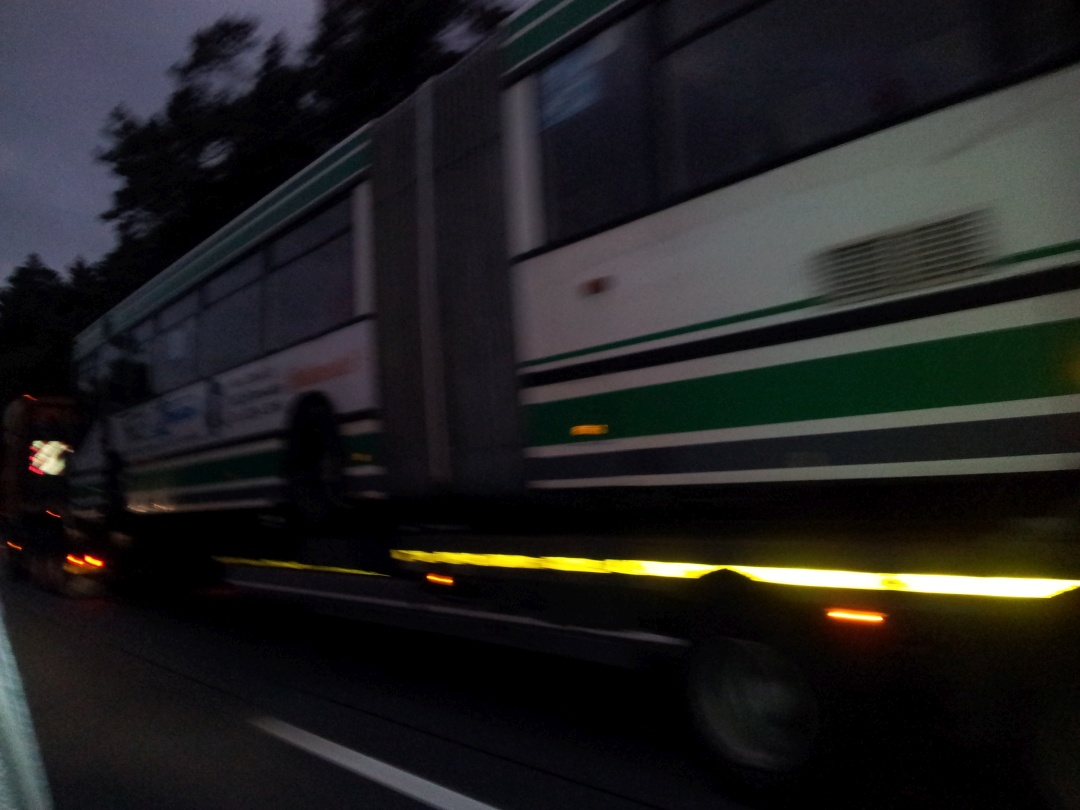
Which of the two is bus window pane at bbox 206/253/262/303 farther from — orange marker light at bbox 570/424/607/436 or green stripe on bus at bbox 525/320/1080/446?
green stripe on bus at bbox 525/320/1080/446

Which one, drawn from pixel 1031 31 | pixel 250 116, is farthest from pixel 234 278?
pixel 250 116

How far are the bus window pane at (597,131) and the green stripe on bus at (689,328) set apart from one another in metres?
0.62

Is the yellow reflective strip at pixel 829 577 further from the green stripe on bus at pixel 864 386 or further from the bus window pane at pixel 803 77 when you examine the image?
the bus window pane at pixel 803 77

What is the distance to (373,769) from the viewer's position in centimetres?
520

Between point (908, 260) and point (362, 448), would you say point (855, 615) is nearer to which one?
point (908, 260)

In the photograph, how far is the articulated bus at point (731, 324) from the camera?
354 cm

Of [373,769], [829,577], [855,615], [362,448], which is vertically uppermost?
[362,448]

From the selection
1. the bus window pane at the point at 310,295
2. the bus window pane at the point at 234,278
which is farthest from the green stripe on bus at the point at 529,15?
the bus window pane at the point at 234,278

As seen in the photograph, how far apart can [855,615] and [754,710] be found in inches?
33.7

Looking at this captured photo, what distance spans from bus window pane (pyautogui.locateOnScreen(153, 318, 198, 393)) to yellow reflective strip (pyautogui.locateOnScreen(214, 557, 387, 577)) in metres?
1.84

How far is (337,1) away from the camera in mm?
18359

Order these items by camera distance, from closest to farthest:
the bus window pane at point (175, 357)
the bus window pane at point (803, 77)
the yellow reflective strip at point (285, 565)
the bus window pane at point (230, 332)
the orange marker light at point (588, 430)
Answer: the bus window pane at point (803, 77)
the orange marker light at point (588, 430)
the yellow reflective strip at point (285, 565)
the bus window pane at point (230, 332)
the bus window pane at point (175, 357)

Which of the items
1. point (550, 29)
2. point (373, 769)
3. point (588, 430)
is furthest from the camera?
point (550, 29)

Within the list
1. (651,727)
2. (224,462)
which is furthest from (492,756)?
(224,462)
